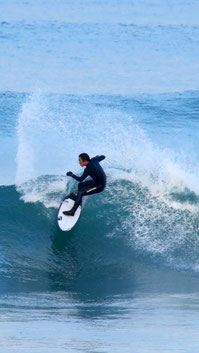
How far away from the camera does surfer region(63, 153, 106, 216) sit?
33.8 feet

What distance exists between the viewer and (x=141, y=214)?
40.5 feet

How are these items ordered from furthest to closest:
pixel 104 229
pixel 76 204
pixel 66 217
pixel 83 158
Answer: pixel 104 229, pixel 66 217, pixel 76 204, pixel 83 158

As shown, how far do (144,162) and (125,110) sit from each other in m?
13.9

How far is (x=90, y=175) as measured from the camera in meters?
10.5

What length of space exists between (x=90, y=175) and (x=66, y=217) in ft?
4.28

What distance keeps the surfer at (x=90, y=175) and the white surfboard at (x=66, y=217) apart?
248mm

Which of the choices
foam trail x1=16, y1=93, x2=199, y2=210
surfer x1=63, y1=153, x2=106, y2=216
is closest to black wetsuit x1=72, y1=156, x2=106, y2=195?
surfer x1=63, y1=153, x2=106, y2=216

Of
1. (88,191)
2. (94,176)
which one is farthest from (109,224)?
(94,176)

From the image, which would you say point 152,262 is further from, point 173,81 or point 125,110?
point 173,81

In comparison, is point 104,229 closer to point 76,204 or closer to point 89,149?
point 76,204

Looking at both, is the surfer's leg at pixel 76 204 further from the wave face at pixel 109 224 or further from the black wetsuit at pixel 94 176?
the wave face at pixel 109 224

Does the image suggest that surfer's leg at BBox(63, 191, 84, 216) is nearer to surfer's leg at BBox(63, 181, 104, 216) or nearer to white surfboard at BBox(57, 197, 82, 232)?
surfer's leg at BBox(63, 181, 104, 216)

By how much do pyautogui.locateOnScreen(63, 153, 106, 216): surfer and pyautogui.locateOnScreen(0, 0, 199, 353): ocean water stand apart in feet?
4.09

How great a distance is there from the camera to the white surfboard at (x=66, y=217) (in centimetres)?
1144
